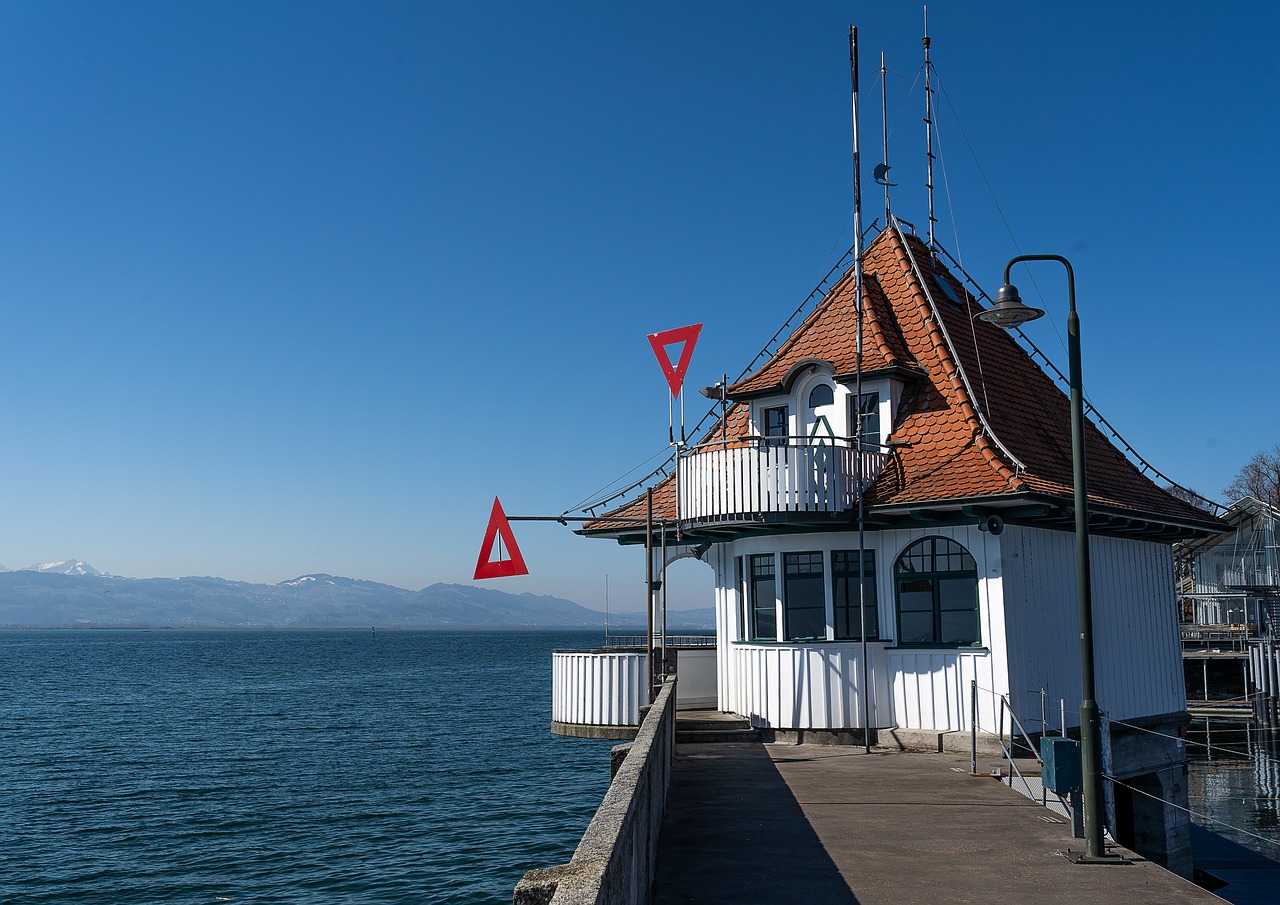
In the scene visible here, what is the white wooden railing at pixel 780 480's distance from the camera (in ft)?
56.4

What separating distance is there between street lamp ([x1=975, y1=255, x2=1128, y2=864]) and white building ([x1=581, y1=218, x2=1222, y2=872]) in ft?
15.3

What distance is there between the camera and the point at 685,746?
17.6m

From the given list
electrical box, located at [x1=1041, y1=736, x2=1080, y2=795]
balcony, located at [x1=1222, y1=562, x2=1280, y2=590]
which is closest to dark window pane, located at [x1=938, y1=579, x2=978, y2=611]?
electrical box, located at [x1=1041, y1=736, x2=1080, y2=795]

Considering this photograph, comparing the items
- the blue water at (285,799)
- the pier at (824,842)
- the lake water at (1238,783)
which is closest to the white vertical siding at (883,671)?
the pier at (824,842)

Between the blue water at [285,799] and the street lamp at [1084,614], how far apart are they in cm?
1351

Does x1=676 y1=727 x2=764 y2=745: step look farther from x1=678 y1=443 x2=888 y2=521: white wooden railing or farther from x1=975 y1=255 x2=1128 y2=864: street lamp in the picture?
x1=975 y1=255 x2=1128 y2=864: street lamp

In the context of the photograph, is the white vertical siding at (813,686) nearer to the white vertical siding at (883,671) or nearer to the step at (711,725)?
the white vertical siding at (883,671)

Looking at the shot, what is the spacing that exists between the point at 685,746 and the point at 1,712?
63243 millimetres

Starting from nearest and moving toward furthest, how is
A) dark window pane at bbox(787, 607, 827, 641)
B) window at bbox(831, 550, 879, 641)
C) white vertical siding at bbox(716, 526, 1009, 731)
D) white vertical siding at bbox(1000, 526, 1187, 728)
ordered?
1. white vertical siding at bbox(716, 526, 1009, 731)
2. white vertical siding at bbox(1000, 526, 1187, 728)
3. window at bbox(831, 550, 879, 641)
4. dark window pane at bbox(787, 607, 827, 641)

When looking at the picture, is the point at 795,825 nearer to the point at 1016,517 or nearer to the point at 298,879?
the point at 1016,517

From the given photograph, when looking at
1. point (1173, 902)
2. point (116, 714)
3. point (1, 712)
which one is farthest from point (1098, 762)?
point (1, 712)

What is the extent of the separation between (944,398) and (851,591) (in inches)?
141

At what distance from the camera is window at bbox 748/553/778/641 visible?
18.7 metres

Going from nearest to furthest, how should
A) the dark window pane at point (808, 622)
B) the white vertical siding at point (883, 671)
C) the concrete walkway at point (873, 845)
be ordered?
1. the concrete walkway at point (873, 845)
2. the white vertical siding at point (883, 671)
3. the dark window pane at point (808, 622)
